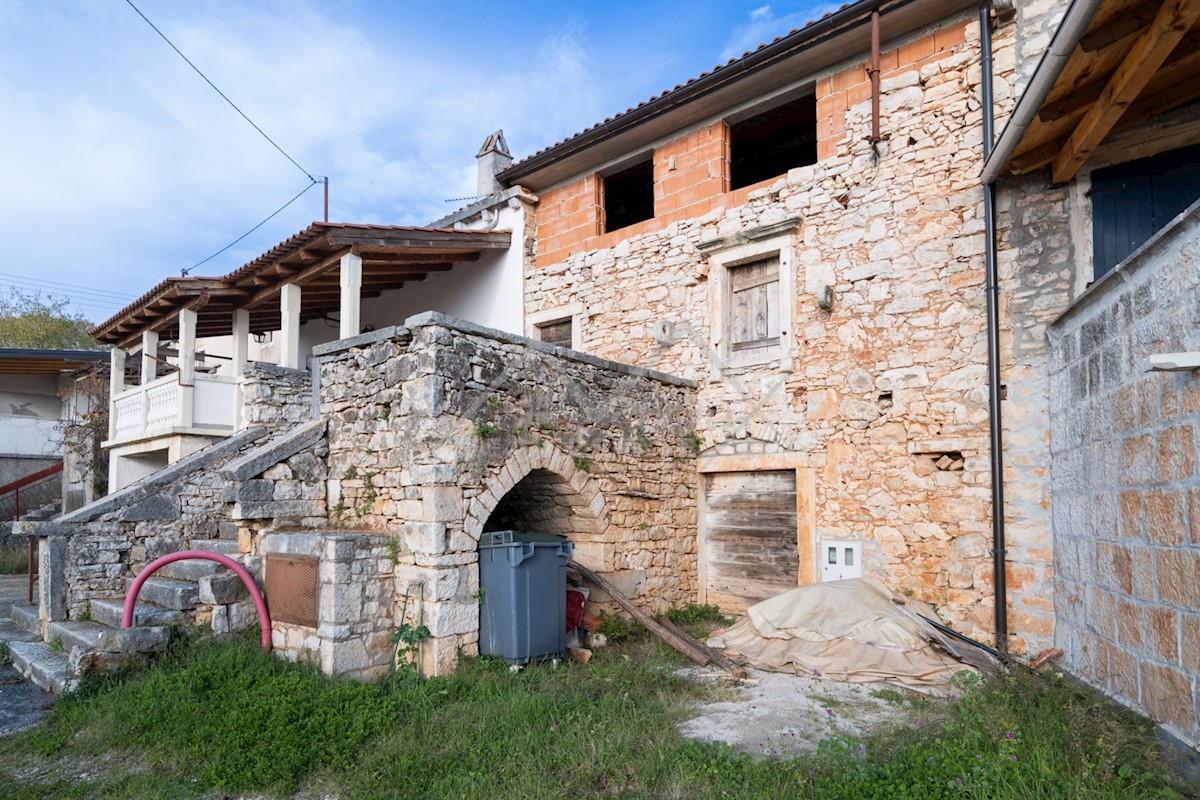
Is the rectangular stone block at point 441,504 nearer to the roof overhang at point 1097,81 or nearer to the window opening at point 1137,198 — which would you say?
the roof overhang at point 1097,81

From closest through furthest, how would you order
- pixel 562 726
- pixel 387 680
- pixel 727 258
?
1. pixel 562 726
2. pixel 387 680
3. pixel 727 258

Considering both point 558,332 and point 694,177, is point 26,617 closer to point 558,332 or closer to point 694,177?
point 558,332

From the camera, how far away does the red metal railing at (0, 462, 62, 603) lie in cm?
1436

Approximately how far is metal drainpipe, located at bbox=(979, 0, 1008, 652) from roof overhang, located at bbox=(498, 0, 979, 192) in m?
0.70

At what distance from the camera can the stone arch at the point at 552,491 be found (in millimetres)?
6379

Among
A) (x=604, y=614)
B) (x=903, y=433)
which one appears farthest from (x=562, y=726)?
(x=903, y=433)

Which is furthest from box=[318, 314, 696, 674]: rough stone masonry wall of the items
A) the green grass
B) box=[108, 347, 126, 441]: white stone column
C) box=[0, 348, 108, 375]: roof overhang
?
box=[0, 348, 108, 375]: roof overhang

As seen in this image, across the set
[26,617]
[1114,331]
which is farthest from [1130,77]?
[26,617]

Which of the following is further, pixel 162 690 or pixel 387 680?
pixel 387 680

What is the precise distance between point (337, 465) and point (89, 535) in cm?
287

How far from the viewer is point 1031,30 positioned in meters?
6.78

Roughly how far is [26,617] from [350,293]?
4.95 metres

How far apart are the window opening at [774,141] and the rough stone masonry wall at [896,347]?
3.14ft

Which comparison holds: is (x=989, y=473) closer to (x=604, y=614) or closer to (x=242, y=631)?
(x=604, y=614)
